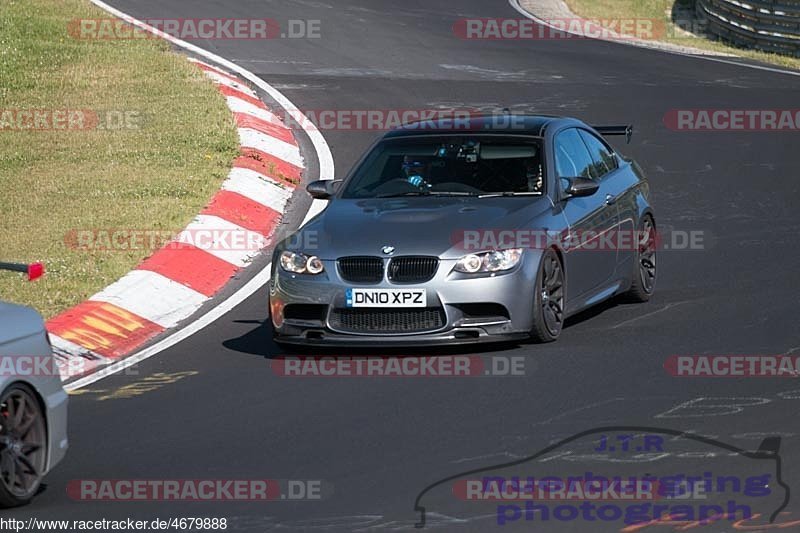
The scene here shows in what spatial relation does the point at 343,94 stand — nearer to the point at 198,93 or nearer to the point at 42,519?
the point at 198,93

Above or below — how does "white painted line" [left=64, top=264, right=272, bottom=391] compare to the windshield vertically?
below

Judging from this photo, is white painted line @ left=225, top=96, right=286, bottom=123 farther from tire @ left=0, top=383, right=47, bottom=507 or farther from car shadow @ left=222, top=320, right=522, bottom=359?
tire @ left=0, top=383, right=47, bottom=507

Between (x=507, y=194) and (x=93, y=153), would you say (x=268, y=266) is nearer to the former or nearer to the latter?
(x=507, y=194)

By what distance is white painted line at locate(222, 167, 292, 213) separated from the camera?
1527 centimetres

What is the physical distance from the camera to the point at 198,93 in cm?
1931

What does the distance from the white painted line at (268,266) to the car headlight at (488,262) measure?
7.06 feet

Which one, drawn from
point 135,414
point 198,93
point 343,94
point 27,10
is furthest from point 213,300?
point 27,10

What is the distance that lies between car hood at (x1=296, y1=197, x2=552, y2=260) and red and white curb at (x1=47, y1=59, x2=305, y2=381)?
1.51 m

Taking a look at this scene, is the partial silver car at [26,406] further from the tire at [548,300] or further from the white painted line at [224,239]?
the white painted line at [224,239]

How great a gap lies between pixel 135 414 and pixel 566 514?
3.16m

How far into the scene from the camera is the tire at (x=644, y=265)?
1209 centimetres

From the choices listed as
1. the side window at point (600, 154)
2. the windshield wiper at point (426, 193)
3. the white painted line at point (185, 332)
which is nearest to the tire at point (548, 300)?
the windshield wiper at point (426, 193)

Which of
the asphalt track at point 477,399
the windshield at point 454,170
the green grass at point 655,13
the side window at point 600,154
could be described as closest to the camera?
the asphalt track at point 477,399

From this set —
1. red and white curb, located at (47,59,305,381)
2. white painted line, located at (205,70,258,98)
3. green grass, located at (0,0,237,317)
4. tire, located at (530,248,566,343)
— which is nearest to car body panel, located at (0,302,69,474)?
red and white curb, located at (47,59,305,381)
